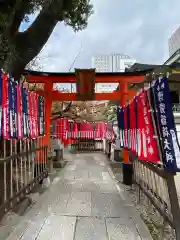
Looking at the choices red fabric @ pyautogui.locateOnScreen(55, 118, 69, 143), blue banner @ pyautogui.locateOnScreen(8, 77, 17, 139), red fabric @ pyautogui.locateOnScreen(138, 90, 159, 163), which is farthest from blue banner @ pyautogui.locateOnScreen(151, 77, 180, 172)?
red fabric @ pyautogui.locateOnScreen(55, 118, 69, 143)

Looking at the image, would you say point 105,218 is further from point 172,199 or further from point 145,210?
point 172,199

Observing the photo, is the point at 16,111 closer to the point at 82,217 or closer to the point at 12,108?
the point at 12,108

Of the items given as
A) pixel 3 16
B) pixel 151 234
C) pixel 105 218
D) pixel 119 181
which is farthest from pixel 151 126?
pixel 119 181

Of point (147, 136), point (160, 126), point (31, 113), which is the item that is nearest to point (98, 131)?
point (31, 113)

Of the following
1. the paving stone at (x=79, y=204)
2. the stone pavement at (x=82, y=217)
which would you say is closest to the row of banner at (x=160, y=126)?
the stone pavement at (x=82, y=217)

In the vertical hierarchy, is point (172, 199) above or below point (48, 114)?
below

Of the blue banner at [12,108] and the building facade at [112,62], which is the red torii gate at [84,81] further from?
the building facade at [112,62]

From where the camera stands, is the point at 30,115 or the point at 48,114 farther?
the point at 48,114

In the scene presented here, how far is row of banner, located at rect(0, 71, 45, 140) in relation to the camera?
4.05 m

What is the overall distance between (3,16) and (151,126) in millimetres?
3793

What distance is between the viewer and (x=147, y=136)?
4145mm

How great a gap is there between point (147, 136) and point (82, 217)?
2126 mm

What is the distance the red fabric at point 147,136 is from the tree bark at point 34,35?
3211 millimetres

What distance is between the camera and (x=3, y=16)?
5.43m
